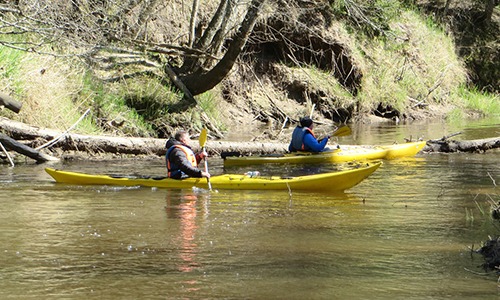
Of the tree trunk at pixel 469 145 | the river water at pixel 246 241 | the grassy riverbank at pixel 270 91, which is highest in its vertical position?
the grassy riverbank at pixel 270 91

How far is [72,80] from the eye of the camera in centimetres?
1566

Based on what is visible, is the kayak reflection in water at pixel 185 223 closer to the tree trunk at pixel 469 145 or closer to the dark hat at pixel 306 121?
the dark hat at pixel 306 121

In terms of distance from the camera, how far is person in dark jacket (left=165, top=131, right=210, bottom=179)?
10594 mm

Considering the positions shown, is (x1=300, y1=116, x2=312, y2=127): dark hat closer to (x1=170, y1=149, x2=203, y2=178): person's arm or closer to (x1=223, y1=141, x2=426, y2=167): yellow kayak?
(x1=223, y1=141, x2=426, y2=167): yellow kayak

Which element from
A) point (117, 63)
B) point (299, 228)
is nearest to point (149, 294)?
point (299, 228)

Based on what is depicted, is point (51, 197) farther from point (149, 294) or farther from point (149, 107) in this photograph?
point (149, 107)

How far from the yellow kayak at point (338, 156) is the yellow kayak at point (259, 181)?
8.60ft

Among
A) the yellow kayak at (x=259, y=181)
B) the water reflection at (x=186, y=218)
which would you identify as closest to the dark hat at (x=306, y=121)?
the yellow kayak at (x=259, y=181)

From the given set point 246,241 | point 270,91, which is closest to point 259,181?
point 246,241

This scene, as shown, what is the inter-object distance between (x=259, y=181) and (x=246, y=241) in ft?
10.8

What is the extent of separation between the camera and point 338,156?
45.1ft

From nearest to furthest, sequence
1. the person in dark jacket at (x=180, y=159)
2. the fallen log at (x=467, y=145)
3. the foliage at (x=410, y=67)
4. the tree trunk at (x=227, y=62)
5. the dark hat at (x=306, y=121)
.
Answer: the person in dark jacket at (x=180, y=159), the dark hat at (x=306, y=121), the fallen log at (x=467, y=145), the tree trunk at (x=227, y=62), the foliage at (x=410, y=67)

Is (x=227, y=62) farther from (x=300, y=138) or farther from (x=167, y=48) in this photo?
(x=300, y=138)

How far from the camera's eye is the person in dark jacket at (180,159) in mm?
10594
